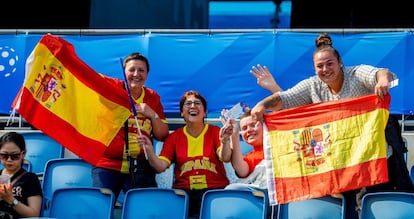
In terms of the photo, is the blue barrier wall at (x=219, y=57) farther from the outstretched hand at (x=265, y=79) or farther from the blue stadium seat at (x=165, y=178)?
the blue stadium seat at (x=165, y=178)

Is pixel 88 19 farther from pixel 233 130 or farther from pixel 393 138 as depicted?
pixel 393 138

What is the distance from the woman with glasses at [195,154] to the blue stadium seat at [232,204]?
0.33 meters

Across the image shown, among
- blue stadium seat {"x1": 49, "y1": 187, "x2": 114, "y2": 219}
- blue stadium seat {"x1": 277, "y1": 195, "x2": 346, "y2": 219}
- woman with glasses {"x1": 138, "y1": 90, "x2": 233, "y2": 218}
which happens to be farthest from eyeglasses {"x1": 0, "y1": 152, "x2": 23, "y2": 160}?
blue stadium seat {"x1": 277, "y1": 195, "x2": 346, "y2": 219}

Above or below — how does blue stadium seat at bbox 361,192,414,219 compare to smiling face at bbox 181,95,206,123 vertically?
below

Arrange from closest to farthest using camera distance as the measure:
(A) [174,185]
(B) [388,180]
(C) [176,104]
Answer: (B) [388,180], (A) [174,185], (C) [176,104]

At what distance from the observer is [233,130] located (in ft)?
24.6

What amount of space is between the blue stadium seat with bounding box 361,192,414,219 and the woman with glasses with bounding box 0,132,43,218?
8.47 feet

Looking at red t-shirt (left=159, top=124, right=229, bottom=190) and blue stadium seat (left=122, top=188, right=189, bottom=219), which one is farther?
red t-shirt (left=159, top=124, right=229, bottom=190)

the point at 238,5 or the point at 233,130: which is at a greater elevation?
the point at 238,5

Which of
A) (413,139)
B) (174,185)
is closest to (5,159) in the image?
(174,185)

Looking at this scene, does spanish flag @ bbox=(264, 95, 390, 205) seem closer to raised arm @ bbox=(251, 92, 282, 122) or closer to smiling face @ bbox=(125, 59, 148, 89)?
raised arm @ bbox=(251, 92, 282, 122)

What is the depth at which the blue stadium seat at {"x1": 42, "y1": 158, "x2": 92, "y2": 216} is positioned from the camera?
26.9ft

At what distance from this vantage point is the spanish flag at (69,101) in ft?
26.0

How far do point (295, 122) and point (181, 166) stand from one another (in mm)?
1215
